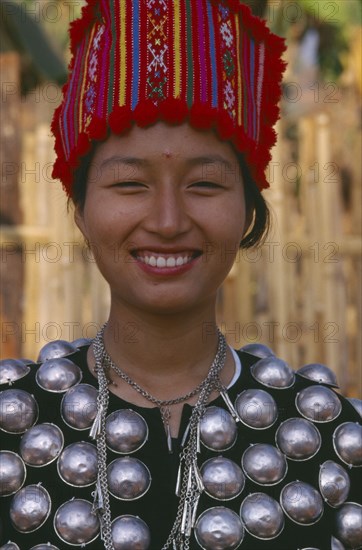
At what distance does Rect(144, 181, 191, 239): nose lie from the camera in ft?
6.30

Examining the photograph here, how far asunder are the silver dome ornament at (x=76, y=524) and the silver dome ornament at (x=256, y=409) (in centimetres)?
42

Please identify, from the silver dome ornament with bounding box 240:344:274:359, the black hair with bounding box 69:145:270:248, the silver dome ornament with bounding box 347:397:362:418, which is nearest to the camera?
the black hair with bounding box 69:145:270:248

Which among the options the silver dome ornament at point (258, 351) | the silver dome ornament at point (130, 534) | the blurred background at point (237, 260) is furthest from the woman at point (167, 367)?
the blurred background at point (237, 260)

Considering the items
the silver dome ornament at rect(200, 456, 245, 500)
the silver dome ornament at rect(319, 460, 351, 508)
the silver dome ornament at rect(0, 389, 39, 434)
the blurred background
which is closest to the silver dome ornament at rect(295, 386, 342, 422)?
the silver dome ornament at rect(319, 460, 351, 508)

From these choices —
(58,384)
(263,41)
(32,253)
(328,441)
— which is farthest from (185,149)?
(32,253)

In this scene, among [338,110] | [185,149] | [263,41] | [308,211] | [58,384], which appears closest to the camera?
[185,149]

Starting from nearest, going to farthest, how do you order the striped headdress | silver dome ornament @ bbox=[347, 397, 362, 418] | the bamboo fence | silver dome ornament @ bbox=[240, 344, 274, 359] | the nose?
1. the nose
2. the striped headdress
3. silver dome ornament @ bbox=[347, 397, 362, 418]
4. silver dome ornament @ bbox=[240, 344, 274, 359]
5. the bamboo fence

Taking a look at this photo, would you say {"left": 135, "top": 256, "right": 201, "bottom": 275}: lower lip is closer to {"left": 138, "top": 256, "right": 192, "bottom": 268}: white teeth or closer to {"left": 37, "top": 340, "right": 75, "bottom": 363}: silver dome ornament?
{"left": 138, "top": 256, "right": 192, "bottom": 268}: white teeth

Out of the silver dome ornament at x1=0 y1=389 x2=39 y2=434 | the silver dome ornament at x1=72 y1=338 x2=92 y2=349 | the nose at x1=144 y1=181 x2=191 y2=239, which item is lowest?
the silver dome ornament at x1=0 y1=389 x2=39 y2=434

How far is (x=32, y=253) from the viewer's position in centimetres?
627

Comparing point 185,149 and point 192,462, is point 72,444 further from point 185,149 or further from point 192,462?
point 185,149

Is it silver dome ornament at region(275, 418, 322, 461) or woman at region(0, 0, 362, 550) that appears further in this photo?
silver dome ornament at region(275, 418, 322, 461)

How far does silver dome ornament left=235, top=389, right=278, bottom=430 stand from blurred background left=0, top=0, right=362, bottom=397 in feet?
11.8

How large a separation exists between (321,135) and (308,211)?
677 millimetres
